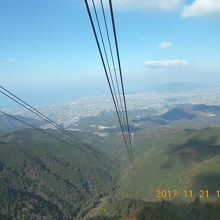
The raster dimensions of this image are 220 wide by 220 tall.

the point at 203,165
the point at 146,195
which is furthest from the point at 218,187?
the point at 146,195

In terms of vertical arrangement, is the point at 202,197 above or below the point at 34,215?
above

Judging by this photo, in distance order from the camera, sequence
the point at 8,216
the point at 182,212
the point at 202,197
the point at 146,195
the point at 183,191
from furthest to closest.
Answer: the point at 146,195, the point at 183,191, the point at 8,216, the point at 202,197, the point at 182,212

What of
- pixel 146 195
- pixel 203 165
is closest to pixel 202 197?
pixel 203 165

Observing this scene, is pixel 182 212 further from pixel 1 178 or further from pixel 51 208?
pixel 1 178

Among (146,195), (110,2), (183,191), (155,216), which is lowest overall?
(146,195)

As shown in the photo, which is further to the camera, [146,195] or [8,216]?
[146,195]

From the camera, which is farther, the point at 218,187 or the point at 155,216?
the point at 218,187

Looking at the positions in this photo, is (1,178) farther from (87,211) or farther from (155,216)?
(155,216)

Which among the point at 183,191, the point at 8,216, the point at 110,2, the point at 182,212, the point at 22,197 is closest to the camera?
the point at 110,2

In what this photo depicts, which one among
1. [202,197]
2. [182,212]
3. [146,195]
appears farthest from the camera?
[146,195]
